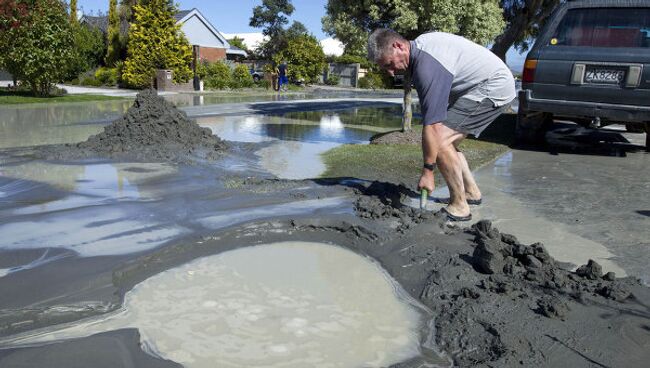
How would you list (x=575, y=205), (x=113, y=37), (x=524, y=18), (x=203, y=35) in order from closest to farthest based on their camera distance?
(x=575, y=205)
(x=524, y=18)
(x=113, y=37)
(x=203, y=35)

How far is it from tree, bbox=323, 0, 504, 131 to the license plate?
8.27ft

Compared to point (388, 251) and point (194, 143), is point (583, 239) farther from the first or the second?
point (194, 143)

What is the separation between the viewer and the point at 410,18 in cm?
893

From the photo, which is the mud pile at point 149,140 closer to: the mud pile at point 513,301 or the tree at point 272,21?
the mud pile at point 513,301

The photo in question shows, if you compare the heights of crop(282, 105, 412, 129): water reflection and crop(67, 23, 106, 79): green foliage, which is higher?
crop(67, 23, 106, 79): green foliage

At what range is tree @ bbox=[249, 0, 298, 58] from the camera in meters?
55.1

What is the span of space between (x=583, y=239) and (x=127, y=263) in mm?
3392

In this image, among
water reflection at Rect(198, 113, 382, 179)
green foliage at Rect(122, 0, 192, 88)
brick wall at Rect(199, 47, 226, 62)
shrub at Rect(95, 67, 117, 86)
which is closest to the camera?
water reflection at Rect(198, 113, 382, 179)

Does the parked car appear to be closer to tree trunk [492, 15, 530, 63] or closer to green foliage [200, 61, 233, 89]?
tree trunk [492, 15, 530, 63]

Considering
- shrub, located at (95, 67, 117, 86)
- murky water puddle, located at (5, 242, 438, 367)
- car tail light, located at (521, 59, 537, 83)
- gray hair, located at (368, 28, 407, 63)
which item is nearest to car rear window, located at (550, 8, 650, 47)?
car tail light, located at (521, 59, 537, 83)

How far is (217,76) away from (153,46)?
4738 mm

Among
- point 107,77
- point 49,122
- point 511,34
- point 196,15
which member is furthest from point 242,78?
point 511,34

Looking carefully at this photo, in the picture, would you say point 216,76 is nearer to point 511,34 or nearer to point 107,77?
point 107,77

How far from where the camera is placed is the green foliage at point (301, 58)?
36.6 metres
